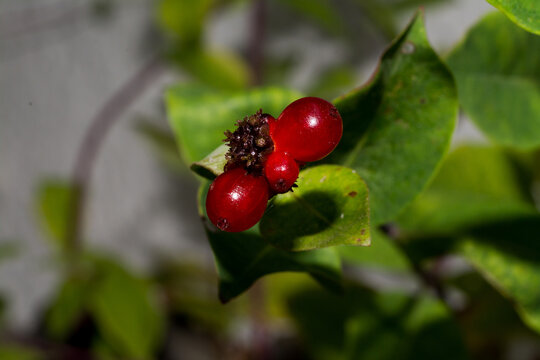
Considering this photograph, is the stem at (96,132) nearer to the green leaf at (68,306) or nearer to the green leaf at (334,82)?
the green leaf at (68,306)

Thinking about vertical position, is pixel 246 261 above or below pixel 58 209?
above

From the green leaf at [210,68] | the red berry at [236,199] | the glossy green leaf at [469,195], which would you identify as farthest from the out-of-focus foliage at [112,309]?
the red berry at [236,199]

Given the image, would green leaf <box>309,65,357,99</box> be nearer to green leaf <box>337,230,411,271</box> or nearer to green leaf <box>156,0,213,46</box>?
green leaf <box>156,0,213,46</box>

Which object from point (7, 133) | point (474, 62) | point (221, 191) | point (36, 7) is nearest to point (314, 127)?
point (221, 191)

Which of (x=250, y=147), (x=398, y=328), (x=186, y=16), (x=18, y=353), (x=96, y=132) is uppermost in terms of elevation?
(x=250, y=147)

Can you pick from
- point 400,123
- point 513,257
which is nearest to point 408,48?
point 400,123

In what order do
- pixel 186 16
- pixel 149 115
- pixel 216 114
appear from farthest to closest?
pixel 149 115 → pixel 186 16 → pixel 216 114

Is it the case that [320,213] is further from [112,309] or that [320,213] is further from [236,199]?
[112,309]

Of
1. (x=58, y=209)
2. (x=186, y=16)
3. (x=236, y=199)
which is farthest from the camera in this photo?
(x=58, y=209)

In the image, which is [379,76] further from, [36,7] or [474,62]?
[36,7]
